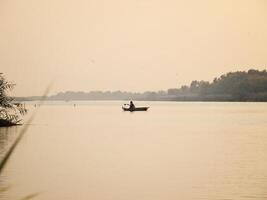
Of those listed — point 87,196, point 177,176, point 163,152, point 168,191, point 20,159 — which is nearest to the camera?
point 87,196

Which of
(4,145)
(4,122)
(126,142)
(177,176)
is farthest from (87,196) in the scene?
(4,122)

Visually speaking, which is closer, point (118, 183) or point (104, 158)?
point (118, 183)

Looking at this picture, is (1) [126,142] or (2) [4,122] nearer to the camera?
(1) [126,142]

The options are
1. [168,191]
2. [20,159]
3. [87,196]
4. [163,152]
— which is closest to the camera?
[87,196]

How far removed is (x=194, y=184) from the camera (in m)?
11.9

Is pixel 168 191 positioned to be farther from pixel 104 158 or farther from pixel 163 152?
pixel 163 152

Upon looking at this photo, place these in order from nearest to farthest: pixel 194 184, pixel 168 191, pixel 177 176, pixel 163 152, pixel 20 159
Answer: pixel 168 191 < pixel 194 184 < pixel 177 176 < pixel 20 159 < pixel 163 152

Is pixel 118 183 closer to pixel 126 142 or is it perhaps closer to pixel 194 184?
pixel 194 184

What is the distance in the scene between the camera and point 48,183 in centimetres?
1199

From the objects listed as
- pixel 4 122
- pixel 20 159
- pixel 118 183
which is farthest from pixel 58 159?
pixel 4 122

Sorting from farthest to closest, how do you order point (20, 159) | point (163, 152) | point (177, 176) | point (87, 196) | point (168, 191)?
point (163, 152), point (20, 159), point (177, 176), point (168, 191), point (87, 196)

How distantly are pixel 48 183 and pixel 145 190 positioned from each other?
2.62m

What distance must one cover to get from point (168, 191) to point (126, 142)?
1541 cm

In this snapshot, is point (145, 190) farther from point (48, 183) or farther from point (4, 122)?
point (4, 122)
